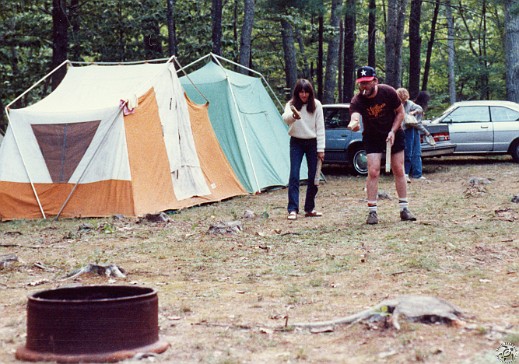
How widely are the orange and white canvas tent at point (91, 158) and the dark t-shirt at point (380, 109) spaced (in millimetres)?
3824

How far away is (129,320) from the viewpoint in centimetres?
432

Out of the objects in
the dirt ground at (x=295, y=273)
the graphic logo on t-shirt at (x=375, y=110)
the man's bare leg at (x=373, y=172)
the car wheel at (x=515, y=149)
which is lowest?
the dirt ground at (x=295, y=273)

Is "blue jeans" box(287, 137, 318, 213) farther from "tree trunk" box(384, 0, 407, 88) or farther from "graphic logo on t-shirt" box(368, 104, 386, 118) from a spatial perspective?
"tree trunk" box(384, 0, 407, 88)

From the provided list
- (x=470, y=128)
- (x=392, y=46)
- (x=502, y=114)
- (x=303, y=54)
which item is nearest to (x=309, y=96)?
(x=470, y=128)

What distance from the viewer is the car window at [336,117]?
1856 centimetres

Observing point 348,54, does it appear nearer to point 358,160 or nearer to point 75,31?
point 75,31

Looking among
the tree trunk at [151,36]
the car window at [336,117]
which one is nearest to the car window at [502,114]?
the car window at [336,117]

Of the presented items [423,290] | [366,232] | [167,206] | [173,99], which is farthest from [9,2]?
[423,290]

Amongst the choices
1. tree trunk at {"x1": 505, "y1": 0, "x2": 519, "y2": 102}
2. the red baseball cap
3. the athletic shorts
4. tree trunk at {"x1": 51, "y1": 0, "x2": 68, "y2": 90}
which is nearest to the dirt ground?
the athletic shorts

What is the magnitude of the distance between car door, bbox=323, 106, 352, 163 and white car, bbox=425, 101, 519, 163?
93.9 inches

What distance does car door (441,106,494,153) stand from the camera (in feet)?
64.4

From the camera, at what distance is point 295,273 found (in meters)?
6.96

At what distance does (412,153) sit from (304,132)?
6266 mm

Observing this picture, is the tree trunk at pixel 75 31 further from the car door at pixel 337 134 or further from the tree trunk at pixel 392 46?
the tree trunk at pixel 392 46
